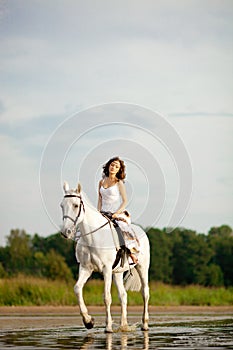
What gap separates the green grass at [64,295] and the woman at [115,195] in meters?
12.9

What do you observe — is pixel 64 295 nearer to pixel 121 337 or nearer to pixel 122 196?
pixel 122 196

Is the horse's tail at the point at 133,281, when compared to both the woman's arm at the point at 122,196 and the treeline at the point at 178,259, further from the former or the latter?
the treeline at the point at 178,259

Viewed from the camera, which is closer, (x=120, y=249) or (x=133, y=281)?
(x=120, y=249)

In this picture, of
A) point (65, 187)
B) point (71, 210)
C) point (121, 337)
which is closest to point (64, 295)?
point (121, 337)

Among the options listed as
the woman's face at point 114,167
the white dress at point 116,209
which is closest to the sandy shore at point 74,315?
the white dress at point 116,209

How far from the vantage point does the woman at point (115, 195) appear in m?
16.1

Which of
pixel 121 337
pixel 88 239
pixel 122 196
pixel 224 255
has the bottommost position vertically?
pixel 121 337

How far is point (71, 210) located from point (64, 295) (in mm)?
14762

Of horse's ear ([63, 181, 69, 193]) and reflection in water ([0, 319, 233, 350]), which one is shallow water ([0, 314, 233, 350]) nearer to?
reflection in water ([0, 319, 233, 350])

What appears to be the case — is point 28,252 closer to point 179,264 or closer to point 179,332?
point 179,264

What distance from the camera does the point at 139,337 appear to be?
49.3ft

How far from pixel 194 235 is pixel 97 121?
1827 inches

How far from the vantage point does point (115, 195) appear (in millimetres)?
16172

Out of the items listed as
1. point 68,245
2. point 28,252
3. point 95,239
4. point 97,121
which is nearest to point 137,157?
point 97,121
